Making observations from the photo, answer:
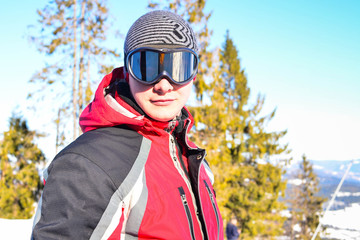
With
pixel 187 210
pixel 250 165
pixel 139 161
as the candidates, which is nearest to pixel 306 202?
pixel 250 165

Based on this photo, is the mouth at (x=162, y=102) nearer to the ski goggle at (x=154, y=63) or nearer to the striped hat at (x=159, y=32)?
→ the ski goggle at (x=154, y=63)

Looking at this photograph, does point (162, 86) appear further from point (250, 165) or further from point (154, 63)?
point (250, 165)

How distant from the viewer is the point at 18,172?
15.2 metres

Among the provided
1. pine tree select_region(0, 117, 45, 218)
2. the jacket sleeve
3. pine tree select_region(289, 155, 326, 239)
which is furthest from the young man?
pine tree select_region(289, 155, 326, 239)

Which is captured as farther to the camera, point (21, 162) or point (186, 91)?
point (21, 162)

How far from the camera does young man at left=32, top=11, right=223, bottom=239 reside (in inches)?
37.6

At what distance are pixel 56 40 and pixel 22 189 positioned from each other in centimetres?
813

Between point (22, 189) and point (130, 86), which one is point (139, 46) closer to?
point (130, 86)

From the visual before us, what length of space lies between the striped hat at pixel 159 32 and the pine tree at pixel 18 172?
600 inches

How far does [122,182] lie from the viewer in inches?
41.6

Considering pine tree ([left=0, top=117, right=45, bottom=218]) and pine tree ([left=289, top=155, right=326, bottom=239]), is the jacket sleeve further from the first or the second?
pine tree ([left=289, top=155, right=326, bottom=239])

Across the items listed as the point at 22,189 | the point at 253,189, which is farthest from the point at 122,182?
the point at 253,189

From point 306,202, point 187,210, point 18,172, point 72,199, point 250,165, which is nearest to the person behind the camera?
point 72,199

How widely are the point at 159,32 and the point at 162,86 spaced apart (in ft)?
0.79
